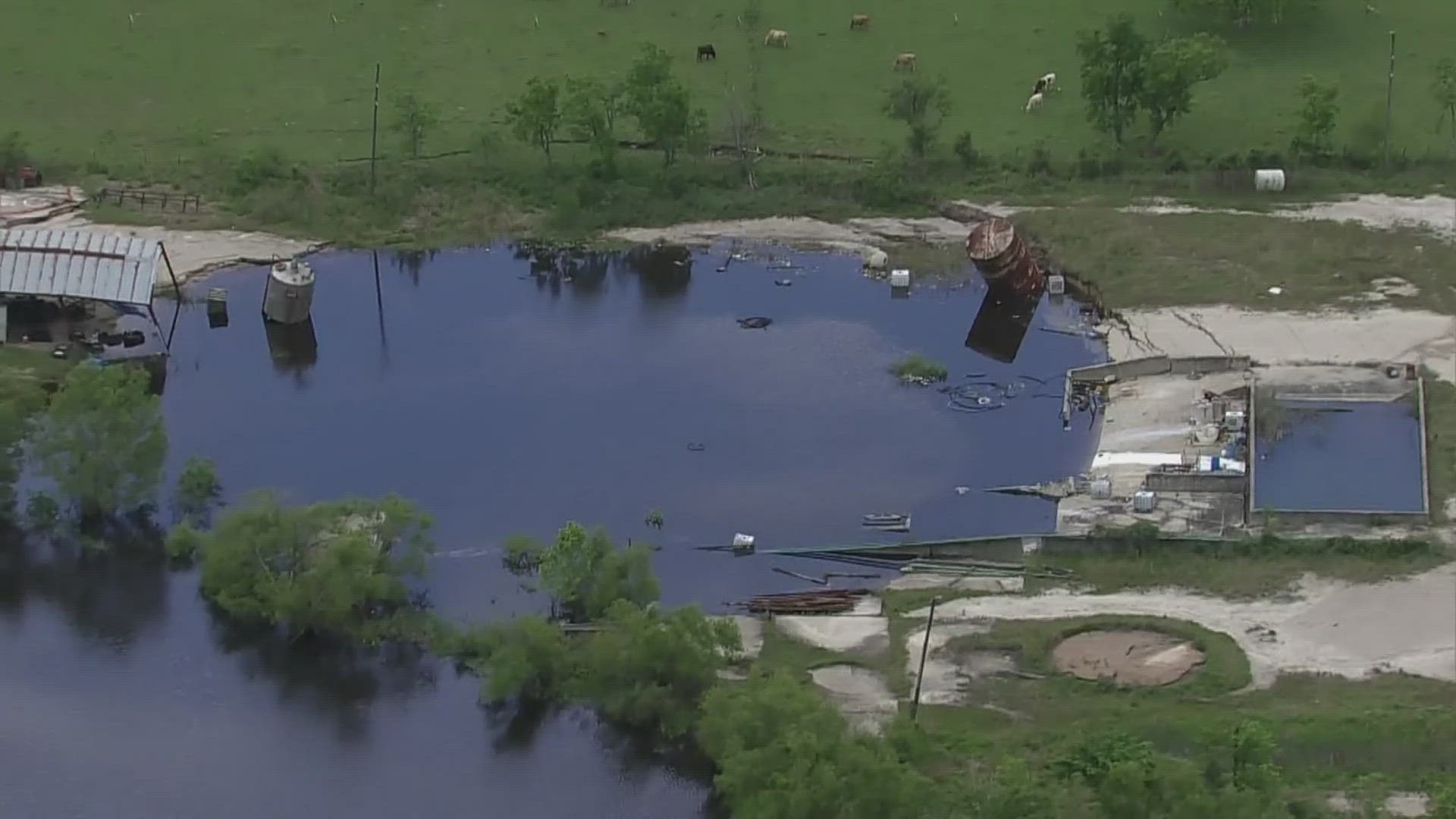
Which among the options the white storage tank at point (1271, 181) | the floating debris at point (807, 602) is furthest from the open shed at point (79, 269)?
the white storage tank at point (1271, 181)

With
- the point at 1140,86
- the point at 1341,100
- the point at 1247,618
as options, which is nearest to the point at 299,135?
the point at 1140,86

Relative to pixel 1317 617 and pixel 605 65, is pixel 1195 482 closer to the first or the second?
pixel 1317 617

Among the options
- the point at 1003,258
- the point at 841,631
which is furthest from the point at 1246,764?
the point at 1003,258

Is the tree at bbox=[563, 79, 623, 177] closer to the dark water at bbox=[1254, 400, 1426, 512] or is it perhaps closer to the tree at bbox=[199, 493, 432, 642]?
the tree at bbox=[199, 493, 432, 642]

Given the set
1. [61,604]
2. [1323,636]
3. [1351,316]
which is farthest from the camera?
[1351,316]

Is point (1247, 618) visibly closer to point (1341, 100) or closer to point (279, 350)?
point (279, 350)

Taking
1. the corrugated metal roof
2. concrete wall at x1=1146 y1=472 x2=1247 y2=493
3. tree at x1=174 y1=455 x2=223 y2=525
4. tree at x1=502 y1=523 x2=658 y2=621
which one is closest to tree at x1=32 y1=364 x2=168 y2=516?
tree at x1=174 y1=455 x2=223 y2=525
